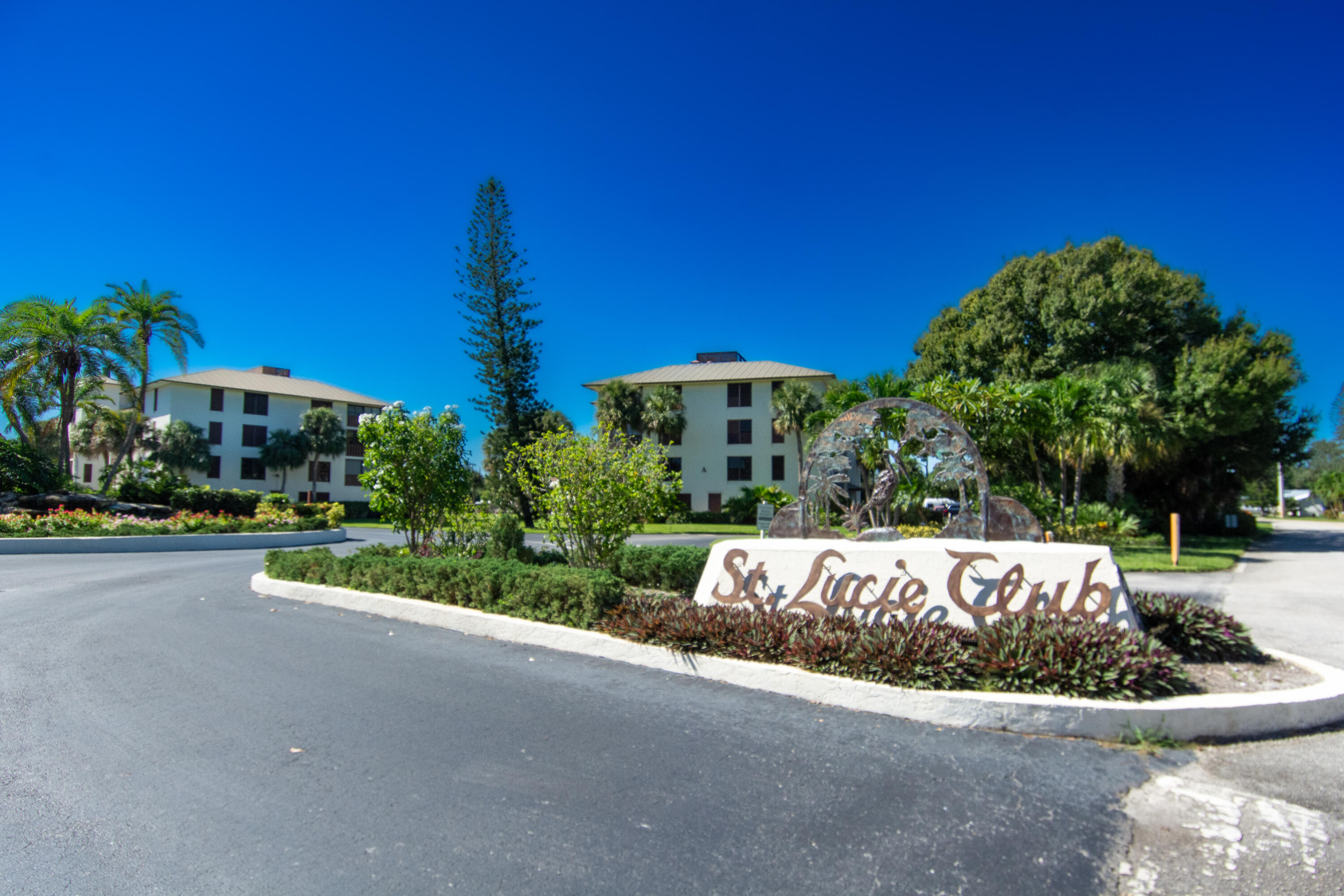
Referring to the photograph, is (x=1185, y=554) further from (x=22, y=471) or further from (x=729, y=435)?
(x=22, y=471)

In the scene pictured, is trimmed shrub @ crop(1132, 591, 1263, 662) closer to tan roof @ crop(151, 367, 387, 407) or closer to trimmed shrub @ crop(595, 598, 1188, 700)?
trimmed shrub @ crop(595, 598, 1188, 700)

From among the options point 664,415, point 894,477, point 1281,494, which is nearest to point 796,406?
point 664,415

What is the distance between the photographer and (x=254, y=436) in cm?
5088

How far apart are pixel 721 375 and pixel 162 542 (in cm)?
3146

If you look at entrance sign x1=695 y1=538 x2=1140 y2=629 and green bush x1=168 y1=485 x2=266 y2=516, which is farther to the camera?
green bush x1=168 y1=485 x2=266 y2=516

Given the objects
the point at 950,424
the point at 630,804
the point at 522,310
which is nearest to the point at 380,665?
the point at 630,804

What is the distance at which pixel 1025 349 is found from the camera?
2883 centimetres

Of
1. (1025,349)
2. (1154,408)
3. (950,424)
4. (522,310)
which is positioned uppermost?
(522,310)

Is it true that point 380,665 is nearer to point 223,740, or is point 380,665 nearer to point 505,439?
point 223,740

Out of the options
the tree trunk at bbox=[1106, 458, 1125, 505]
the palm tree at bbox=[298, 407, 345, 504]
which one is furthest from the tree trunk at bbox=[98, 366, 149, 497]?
the tree trunk at bbox=[1106, 458, 1125, 505]

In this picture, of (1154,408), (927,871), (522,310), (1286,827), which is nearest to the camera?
(927,871)

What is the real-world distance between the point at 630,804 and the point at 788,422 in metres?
37.3

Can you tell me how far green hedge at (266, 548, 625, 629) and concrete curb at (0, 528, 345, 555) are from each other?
1093cm

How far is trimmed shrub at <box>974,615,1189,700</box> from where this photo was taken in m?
5.00
